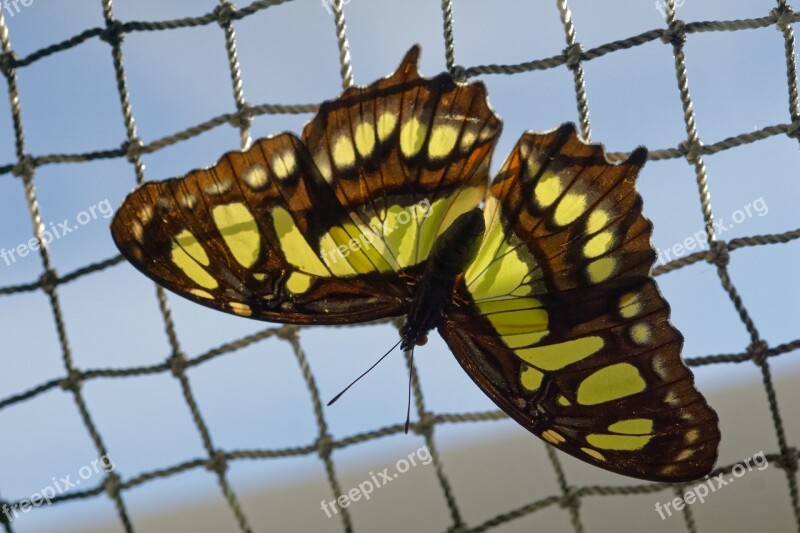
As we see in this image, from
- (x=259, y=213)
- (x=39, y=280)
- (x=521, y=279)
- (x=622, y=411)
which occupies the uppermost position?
(x=39, y=280)

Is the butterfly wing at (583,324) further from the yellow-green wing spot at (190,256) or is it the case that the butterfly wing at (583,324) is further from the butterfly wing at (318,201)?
the yellow-green wing spot at (190,256)

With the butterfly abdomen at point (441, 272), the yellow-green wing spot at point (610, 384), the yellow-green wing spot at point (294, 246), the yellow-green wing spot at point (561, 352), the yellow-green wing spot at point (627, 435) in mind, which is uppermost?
the yellow-green wing spot at point (294, 246)

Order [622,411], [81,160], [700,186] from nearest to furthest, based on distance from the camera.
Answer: [622,411], [700,186], [81,160]

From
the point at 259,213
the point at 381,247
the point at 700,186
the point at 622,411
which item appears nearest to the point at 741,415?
the point at 700,186

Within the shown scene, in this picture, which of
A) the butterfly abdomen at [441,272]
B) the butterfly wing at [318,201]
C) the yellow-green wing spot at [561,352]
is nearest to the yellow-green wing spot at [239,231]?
the butterfly wing at [318,201]

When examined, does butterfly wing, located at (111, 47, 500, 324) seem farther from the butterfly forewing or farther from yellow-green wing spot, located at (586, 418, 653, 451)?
yellow-green wing spot, located at (586, 418, 653, 451)

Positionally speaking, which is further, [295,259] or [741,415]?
[741,415]

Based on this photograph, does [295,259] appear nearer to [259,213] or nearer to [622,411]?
[259,213]
